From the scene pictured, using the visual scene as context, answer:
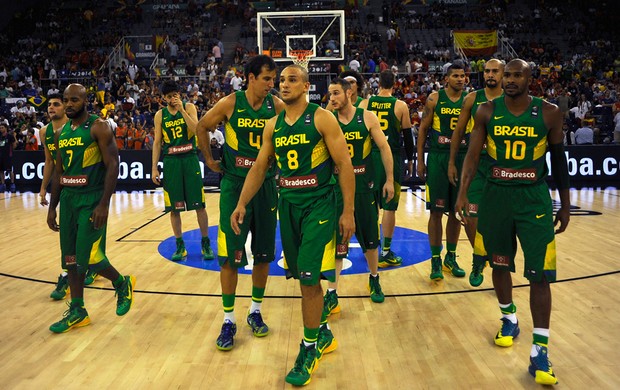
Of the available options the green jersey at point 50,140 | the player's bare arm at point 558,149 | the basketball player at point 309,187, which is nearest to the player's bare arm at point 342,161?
the basketball player at point 309,187

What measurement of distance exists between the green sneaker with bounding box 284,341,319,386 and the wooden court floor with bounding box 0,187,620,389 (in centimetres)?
6

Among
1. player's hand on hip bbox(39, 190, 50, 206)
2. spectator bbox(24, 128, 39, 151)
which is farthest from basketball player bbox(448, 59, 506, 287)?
spectator bbox(24, 128, 39, 151)

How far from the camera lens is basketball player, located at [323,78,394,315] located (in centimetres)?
536

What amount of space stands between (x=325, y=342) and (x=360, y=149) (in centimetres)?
200

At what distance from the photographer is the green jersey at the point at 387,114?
6836 millimetres

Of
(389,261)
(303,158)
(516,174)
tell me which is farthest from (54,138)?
(389,261)

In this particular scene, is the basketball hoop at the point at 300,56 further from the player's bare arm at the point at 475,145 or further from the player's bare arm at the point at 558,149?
the player's bare arm at the point at 558,149

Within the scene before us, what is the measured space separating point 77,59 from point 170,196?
22.8 metres

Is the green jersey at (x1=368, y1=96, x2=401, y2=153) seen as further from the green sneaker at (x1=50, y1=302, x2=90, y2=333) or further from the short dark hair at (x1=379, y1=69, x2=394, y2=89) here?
the green sneaker at (x1=50, y1=302, x2=90, y2=333)

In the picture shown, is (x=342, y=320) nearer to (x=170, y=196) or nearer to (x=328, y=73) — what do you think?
(x=170, y=196)

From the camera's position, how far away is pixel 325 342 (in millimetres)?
4402

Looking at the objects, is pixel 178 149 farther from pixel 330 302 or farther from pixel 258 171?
pixel 258 171

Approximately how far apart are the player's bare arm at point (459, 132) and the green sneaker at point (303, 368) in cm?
246

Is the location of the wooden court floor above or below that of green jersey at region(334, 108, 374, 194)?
below
